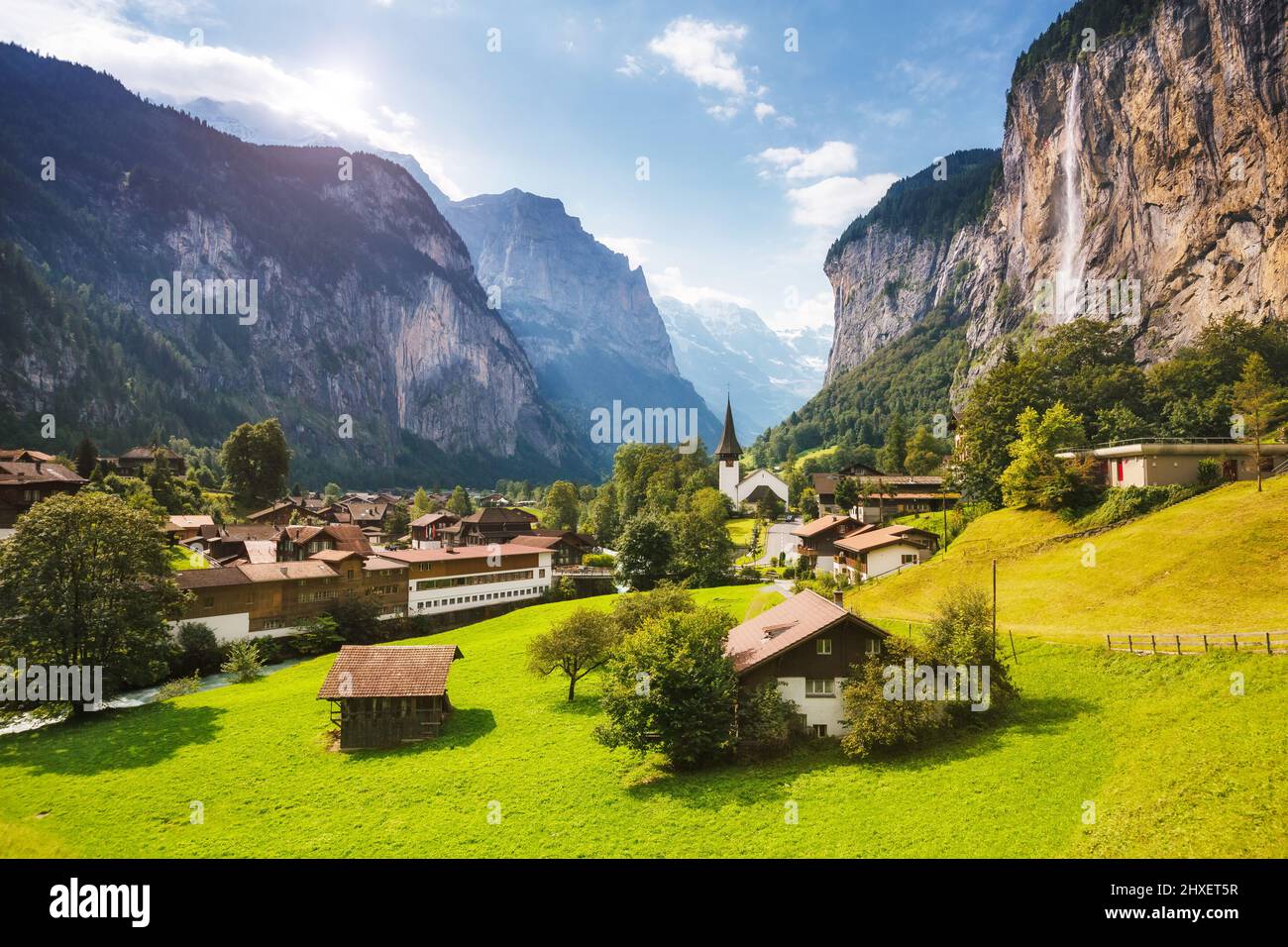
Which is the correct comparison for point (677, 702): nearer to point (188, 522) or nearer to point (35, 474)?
point (35, 474)

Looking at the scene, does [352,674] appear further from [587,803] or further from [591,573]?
[591,573]

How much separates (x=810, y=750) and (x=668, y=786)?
245 inches

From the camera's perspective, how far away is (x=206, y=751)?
31109 mm

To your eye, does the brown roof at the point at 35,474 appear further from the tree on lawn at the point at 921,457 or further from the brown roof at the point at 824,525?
the tree on lawn at the point at 921,457

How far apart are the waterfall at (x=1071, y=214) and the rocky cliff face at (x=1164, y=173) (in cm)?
39

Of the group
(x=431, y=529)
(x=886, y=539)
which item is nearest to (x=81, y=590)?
(x=886, y=539)

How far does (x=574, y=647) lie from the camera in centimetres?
3884

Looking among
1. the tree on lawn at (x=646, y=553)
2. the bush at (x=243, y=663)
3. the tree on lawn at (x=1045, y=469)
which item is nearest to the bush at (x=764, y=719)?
the tree on lawn at (x=1045, y=469)

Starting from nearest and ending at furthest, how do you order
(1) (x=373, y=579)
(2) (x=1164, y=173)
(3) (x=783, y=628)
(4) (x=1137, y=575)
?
(3) (x=783, y=628) → (4) (x=1137, y=575) → (1) (x=373, y=579) → (2) (x=1164, y=173)

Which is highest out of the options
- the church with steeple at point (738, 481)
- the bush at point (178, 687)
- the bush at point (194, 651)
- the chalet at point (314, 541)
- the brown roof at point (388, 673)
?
the church with steeple at point (738, 481)

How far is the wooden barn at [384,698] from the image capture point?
106ft

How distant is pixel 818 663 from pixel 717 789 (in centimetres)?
700

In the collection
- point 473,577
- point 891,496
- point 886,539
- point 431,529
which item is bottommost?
point 473,577
